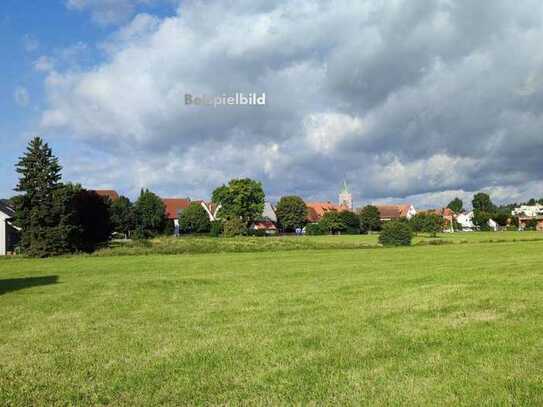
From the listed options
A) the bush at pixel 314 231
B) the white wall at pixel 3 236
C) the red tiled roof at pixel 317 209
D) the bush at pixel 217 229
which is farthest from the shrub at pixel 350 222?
the white wall at pixel 3 236

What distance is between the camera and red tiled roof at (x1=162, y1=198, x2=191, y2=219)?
142625mm

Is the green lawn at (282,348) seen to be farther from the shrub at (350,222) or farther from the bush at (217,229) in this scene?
the shrub at (350,222)

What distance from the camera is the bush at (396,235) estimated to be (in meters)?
67.2

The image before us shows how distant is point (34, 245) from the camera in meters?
55.6

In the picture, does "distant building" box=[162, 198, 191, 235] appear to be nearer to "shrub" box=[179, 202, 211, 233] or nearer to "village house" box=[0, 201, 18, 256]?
"shrub" box=[179, 202, 211, 233]

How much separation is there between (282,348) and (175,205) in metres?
140

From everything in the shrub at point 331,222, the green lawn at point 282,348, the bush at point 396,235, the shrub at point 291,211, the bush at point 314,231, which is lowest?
the green lawn at point 282,348

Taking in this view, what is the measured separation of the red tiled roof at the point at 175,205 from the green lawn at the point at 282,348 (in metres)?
126

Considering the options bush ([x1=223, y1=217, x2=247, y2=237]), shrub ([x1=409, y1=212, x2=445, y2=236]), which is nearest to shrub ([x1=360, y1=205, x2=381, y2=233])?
shrub ([x1=409, y1=212, x2=445, y2=236])

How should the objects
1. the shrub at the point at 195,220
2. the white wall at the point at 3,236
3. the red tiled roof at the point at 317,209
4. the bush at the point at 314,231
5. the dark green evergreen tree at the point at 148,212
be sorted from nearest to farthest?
the white wall at the point at 3,236, the dark green evergreen tree at the point at 148,212, the shrub at the point at 195,220, the bush at the point at 314,231, the red tiled roof at the point at 317,209

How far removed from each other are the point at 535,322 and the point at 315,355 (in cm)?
527

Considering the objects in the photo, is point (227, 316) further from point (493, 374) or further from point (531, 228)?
point (531, 228)

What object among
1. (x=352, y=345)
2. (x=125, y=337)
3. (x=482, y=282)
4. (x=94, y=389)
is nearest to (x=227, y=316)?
(x=125, y=337)

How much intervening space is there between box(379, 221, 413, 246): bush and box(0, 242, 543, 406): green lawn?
49987 millimetres
